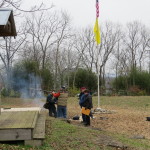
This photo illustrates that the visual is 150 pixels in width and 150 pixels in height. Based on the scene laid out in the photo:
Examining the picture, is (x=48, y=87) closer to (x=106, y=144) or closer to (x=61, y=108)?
(x=61, y=108)

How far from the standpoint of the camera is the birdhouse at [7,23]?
735 cm

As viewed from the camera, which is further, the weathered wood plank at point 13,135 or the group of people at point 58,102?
the group of people at point 58,102

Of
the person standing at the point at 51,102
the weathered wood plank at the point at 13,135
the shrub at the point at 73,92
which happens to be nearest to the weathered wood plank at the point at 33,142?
the weathered wood plank at the point at 13,135

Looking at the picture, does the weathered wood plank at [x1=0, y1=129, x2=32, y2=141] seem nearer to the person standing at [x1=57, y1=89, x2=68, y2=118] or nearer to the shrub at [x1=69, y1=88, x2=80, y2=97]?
the person standing at [x1=57, y1=89, x2=68, y2=118]

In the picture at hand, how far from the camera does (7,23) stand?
8.46 metres

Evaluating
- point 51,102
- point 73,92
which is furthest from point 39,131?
point 73,92

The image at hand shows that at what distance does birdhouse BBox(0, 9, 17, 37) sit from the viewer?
7.35 m

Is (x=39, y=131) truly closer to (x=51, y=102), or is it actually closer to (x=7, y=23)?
(x=7, y=23)

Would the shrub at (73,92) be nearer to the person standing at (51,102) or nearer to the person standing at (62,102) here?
the person standing at (51,102)

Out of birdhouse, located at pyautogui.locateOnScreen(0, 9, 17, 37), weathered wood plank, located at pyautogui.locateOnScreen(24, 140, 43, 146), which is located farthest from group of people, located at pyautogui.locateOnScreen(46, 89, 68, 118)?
weathered wood plank, located at pyautogui.locateOnScreen(24, 140, 43, 146)

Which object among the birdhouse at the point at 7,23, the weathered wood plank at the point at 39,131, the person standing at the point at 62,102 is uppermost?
the birdhouse at the point at 7,23

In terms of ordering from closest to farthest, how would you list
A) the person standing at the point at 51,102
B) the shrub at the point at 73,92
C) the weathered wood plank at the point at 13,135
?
the weathered wood plank at the point at 13,135
the person standing at the point at 51,102
the shrub at the point at 73,92

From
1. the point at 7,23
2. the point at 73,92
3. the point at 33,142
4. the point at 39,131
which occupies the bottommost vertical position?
the point at 33,142

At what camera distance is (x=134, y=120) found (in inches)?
574
